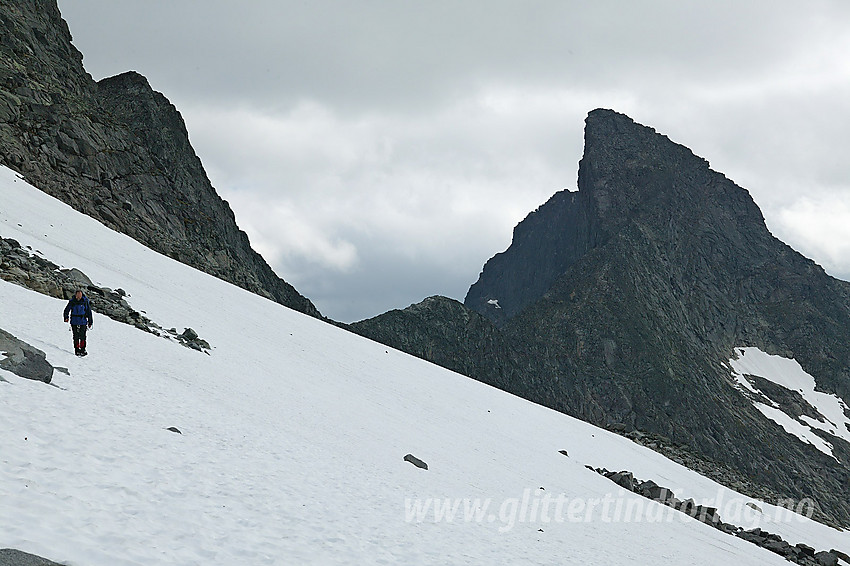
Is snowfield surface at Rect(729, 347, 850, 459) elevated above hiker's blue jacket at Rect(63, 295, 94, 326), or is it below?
above

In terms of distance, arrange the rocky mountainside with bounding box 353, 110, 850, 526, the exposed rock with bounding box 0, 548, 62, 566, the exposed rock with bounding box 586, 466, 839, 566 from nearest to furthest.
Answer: the exposed rock with bounding box 0, 548, 62, 566 < the exposed rock with bounding box 586, 466, 839, 566 < the rocky mountainside with bounding box 353, 110, 850, 526

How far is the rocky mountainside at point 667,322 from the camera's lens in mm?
106188

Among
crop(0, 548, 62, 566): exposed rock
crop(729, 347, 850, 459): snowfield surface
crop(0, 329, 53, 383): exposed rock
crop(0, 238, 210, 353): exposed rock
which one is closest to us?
crop(0, 548, 62, 566): exposed rock

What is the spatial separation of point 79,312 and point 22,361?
13.2 ft

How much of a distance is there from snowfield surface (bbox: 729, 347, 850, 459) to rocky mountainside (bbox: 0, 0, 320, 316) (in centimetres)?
10005

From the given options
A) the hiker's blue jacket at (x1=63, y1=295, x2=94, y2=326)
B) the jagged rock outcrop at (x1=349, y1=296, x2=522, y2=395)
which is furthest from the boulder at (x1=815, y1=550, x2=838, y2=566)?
the jagged rock outcrop at (x1=349, y1=296, x2=522, y2=395)

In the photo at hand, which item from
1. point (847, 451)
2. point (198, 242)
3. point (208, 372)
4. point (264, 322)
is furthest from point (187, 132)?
point (847, 451)

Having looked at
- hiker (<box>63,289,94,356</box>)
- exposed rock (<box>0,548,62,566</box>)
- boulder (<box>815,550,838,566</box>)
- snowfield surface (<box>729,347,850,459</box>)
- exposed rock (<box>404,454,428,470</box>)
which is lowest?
boulder (<box>815,550,838,566</box>)

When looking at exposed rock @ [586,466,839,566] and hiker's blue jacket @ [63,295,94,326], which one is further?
exposed rock @ [586,466,839,566]

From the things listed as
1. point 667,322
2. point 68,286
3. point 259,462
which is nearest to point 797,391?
point 667,322

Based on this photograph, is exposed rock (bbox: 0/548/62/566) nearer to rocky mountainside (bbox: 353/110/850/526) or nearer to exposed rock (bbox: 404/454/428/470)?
exposed rock (bbox: 404/454/428/470)

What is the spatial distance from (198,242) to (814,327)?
15195 centimetres

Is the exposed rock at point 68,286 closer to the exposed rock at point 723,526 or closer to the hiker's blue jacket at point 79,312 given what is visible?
the hiker's blue jacket at point 79,312

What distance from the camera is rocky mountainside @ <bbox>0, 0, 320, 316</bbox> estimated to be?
51.9 metres
